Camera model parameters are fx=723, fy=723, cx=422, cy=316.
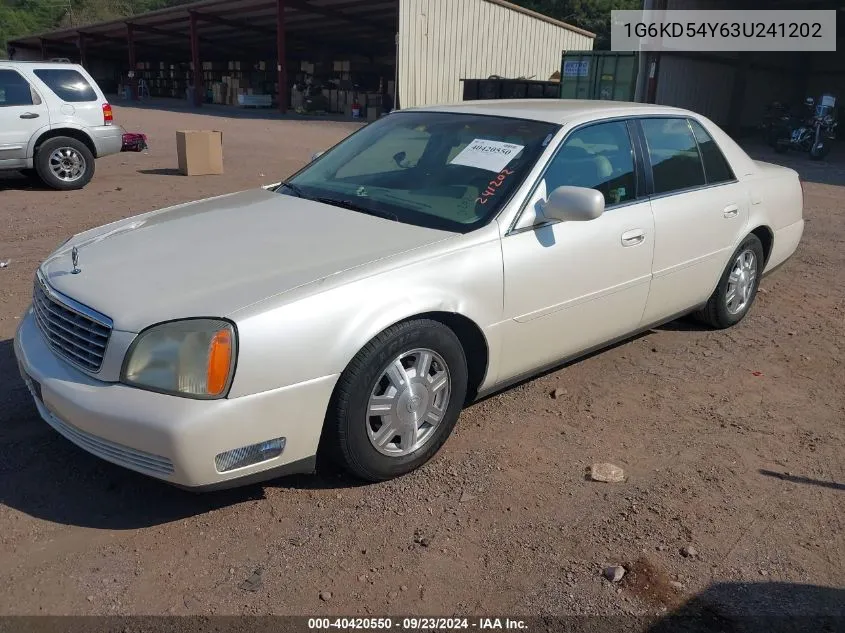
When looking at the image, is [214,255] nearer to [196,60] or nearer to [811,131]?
[811,131]

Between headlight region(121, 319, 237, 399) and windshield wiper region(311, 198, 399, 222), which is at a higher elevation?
windshield wiper region(311, 198, 399, 222)

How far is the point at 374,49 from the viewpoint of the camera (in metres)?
39.2

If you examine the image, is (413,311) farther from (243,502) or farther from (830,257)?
(830,257)

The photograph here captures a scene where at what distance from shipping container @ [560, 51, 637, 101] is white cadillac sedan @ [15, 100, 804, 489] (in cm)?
1642

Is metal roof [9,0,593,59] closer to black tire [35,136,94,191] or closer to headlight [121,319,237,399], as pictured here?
black tire [35,136,94,191]

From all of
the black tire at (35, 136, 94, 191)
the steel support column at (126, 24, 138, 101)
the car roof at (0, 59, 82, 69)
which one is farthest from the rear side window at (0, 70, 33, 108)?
the steel support column at (126, 24, 138, 101)

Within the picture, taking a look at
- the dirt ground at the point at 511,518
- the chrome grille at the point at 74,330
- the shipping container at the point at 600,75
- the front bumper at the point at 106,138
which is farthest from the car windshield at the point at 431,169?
the shipping container at the point at 600,75

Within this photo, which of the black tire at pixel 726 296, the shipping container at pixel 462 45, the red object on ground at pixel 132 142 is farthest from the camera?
the shipping container at pixel 462 45

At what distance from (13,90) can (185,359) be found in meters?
9.18

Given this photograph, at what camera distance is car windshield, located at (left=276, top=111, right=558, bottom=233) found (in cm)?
355

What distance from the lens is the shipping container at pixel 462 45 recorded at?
2597cm

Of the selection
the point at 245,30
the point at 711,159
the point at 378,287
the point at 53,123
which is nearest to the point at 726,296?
the point at 711,159

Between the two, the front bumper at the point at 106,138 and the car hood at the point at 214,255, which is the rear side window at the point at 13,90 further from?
the car hood at the point at 214,255

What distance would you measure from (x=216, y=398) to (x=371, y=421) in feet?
2.46
